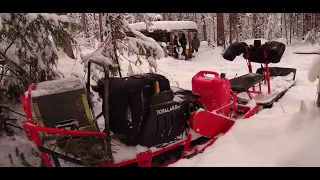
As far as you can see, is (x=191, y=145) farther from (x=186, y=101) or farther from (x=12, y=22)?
(x=12, y=22)

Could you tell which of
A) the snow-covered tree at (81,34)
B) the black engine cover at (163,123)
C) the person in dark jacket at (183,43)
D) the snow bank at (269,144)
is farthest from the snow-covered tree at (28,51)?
the person in dark jacket at (183,43)

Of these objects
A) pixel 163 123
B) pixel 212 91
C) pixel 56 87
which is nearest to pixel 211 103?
pixel 212 91

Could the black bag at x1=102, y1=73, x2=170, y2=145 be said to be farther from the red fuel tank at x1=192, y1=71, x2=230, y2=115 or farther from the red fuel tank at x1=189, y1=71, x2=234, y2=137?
the red fuel tank at x1=192, y1=71, x2=230, y2=115

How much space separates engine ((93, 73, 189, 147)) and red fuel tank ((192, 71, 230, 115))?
0.86 metres

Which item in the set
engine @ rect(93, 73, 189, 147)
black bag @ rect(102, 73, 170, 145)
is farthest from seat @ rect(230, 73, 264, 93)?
black bag @ rect(102, 73, 170, 145)

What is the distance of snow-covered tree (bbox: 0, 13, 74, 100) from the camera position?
3441 mm

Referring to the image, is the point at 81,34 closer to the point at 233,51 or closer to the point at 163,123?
the point at 233,51

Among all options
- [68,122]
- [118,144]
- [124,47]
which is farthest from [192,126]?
[124,47]

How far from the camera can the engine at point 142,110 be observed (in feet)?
10.4

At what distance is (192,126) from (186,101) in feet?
1.13

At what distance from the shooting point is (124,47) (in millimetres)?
5312

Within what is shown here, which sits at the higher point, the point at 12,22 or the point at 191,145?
the point at 12,22

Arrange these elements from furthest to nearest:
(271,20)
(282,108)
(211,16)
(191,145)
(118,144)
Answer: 1. (211,16)
2. (271,20)
3. (282,108)
4. (191,145)
5. (118,144)

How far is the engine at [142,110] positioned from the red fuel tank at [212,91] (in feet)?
2.83
